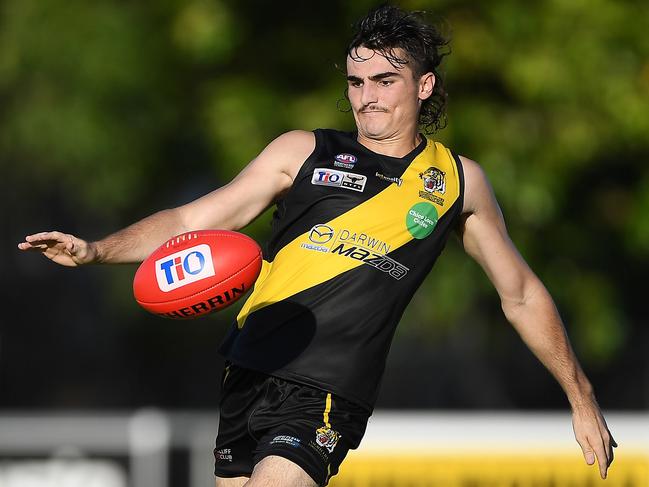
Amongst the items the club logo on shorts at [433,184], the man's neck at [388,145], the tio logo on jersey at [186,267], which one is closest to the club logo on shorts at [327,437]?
the tio logo on jersey at [186,267]

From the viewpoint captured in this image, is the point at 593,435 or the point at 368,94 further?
the point at 593,435

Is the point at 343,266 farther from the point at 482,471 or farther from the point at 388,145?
the point at 482,471

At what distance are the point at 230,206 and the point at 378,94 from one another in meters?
0.80

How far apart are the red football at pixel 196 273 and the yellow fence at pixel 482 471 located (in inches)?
168

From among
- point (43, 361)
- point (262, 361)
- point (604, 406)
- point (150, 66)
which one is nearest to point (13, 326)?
point (43, 361)

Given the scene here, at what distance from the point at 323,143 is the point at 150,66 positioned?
642cm

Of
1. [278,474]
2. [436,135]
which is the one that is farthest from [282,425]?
[436,135]

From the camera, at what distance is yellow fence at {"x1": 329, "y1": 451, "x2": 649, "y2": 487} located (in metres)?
8.96

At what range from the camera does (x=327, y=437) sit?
5.14m

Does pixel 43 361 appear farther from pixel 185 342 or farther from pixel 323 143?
pixel 323 143

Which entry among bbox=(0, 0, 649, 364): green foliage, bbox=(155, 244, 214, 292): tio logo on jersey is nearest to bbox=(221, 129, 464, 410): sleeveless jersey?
bbox=(155, 244, 214, 292): tio logo on jersey

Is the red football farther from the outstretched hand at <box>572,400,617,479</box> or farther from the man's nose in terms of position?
the outstretched hand at <box>572,400,617,479</box>

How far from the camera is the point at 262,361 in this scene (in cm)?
531

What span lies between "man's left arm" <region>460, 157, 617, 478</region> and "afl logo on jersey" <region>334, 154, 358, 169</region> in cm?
53
